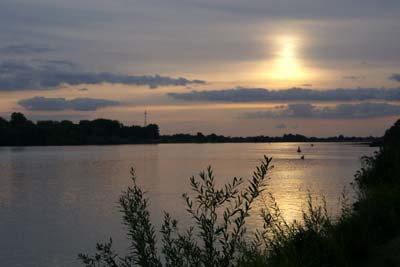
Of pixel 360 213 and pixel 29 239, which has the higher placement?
pixel 360 213

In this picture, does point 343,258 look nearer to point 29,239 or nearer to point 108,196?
point 29,239

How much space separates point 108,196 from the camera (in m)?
43.3

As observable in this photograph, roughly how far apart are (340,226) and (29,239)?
55.2 feet

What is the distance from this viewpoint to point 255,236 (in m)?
9.95

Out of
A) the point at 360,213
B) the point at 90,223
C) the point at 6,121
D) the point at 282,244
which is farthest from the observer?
the point at 6,121

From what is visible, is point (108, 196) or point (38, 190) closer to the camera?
point (108, 196)

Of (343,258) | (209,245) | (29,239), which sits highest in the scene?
(209,245)

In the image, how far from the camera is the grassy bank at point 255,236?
7.76m

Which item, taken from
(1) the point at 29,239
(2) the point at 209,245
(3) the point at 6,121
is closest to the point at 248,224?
(1) the point at 29,239

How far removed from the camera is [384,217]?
42.2 feet

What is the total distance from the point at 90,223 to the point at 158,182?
1027 inches

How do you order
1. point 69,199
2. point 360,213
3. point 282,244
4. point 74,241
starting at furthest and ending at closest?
point 69,199, point 74,241, point 360,213, point 282,244

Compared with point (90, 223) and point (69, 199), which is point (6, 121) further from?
point (90, 223)

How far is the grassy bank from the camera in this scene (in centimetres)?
776
